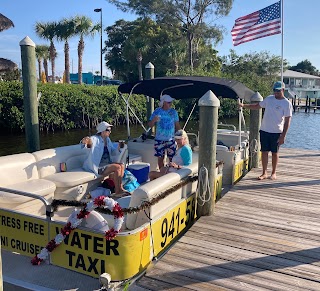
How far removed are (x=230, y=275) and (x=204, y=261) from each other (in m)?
0.36

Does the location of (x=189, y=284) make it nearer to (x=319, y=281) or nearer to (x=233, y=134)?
(x=319, y=281)

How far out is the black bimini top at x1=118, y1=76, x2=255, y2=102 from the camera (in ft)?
21.9

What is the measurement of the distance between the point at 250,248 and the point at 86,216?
1963 mm

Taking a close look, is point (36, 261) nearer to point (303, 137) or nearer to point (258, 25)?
point (258, 25)

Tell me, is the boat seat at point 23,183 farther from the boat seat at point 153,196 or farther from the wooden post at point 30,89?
the boat seat at point 153,196

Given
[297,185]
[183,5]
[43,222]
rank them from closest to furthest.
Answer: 1. [43,222]
2. [297,185]
3. [183,5]

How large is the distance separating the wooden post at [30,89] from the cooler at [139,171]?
1902 mm

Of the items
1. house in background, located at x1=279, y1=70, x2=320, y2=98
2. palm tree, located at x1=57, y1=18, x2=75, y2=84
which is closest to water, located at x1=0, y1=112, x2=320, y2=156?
palm tree, located at x1=57, y1=18, x2=75, y2=84

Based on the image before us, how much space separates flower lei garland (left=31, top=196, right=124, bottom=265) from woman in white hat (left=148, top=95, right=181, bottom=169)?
9.68 ft

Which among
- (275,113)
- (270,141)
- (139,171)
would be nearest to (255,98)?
(275,113)

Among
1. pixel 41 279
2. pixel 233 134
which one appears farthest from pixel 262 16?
pixel 41 279

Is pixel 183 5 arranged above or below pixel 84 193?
above

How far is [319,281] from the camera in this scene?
354 cm

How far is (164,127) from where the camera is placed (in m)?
6.42
